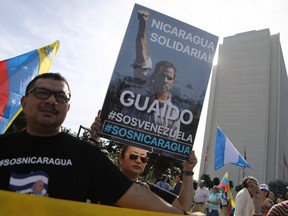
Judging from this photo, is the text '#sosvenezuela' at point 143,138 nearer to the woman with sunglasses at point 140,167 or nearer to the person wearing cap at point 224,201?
the woman with sunglasses at point 140,167

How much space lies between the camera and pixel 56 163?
1643mm

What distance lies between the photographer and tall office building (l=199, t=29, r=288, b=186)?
243 ft

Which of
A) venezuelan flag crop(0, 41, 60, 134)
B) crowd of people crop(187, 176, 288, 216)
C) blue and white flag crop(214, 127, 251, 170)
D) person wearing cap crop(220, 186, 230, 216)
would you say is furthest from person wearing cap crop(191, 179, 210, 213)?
venezuelan flag crop(0, 41, 60, 134)

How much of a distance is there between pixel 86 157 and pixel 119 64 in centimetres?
151

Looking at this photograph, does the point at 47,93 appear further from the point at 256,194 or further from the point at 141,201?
the point at 256,194

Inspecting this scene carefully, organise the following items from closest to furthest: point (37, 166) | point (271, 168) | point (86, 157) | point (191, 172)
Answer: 1. point (37, 166)
2. point (86, 157)
3. point (191, 172)
4. point (271, 168)

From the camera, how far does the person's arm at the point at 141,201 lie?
5.42ft

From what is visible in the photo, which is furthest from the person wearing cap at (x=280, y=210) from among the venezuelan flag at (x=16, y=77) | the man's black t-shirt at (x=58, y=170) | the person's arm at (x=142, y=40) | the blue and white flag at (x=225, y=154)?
the venezuelan flag at (x=16, y=77)

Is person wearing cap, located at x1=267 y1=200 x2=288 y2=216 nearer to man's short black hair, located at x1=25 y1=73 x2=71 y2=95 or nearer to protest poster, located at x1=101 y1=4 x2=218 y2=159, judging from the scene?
protest poster, located at x1=101 y1=4 x2=218 y2=159

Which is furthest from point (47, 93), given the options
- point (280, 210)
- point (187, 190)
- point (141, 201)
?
point (280, 210)

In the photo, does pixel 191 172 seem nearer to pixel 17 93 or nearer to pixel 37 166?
pixel 37 166

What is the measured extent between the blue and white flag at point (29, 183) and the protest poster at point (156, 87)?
1389 mm

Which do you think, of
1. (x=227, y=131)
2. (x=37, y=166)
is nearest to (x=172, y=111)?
(x=37, y=166)

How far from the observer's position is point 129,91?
308cm
